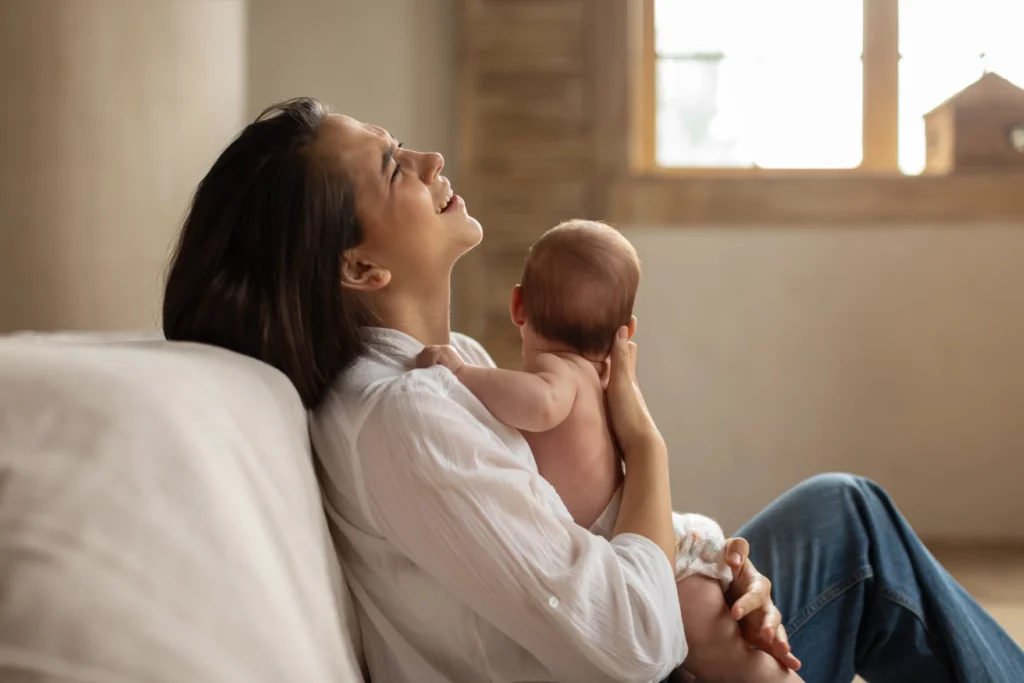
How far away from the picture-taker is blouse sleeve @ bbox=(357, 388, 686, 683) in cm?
86

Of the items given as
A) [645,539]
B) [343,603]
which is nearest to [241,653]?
[343,603]

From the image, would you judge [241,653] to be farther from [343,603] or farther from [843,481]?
[843,481]

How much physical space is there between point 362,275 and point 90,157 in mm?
674

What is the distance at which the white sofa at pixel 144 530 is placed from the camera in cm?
50

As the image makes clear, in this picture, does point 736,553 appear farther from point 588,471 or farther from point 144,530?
point 144,530

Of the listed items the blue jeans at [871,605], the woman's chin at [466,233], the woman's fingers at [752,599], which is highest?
the woman's chin at [466,233]

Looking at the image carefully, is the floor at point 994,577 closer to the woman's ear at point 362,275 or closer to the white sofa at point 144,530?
the woman's ear at point 362,275

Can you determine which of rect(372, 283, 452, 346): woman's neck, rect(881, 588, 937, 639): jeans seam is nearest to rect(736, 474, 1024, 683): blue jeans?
rect(881, 588, 937, 639): jeans seam

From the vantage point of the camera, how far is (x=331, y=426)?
94 cm

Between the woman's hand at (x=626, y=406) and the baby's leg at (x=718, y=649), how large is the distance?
6.6 inches

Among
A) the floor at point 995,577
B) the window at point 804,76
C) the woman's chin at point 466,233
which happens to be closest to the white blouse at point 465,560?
the woman's chin at point 466,233

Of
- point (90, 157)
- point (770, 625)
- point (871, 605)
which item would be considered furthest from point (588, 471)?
point (90, 157)

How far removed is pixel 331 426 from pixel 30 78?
0.76 metres

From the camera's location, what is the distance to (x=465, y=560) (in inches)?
33.9
